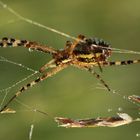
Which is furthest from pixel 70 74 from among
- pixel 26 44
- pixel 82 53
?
pixel 82 53

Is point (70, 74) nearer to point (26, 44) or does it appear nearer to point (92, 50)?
point (26, 44)

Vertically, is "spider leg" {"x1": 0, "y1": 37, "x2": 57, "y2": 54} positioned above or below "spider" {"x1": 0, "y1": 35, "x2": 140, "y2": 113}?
above

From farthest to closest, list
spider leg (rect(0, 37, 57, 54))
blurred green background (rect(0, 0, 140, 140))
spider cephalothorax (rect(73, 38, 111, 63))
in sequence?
blurred green background (rect(0, 0, 140, 140))
spider leg (rect(0, 37, 57, 54))
spider cephalothorax (rect(73, 38, 111, 63))

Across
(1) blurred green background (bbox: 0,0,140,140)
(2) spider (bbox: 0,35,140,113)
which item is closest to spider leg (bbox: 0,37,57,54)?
(2) spider (bbox: 0,35,140,113)

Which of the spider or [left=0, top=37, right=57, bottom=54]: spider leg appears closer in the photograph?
the spider

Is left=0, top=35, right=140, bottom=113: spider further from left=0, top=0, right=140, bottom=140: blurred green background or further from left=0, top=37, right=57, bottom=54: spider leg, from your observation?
left=0, top=0, right=140, bottom=140: blurred green background

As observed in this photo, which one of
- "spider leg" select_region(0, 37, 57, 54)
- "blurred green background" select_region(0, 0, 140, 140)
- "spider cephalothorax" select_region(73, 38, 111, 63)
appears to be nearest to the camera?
"spider cephalothorax" select_region(73, 38, 111, 63)

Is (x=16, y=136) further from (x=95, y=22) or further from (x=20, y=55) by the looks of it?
(x=95, y=22)

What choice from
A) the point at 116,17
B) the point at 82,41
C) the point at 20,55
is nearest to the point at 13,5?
the point at 20,55
